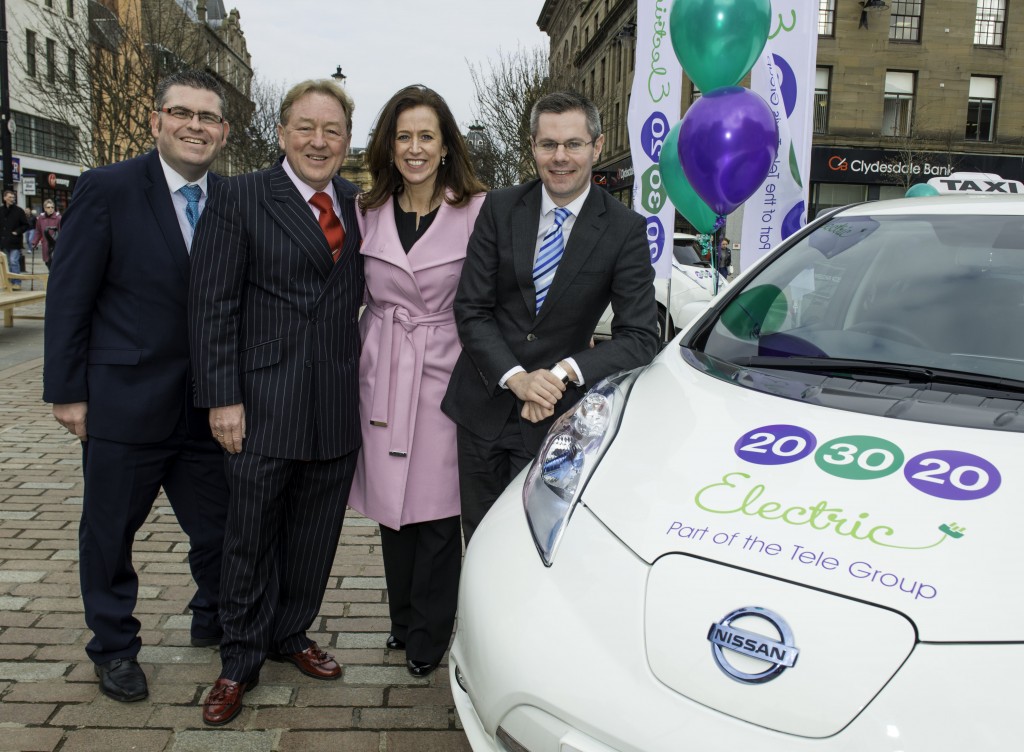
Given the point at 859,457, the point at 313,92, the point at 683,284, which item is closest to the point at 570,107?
the point at 313,92

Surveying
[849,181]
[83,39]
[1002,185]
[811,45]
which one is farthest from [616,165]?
[811,45]

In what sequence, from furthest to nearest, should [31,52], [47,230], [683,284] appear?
[31,52], [47,230], [683,284]

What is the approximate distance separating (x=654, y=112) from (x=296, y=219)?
20.2 feet

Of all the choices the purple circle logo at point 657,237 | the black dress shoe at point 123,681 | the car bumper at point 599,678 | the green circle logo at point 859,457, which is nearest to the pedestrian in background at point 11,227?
the purple circle logo at point 657,237

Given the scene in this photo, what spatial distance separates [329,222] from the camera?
2.67 m

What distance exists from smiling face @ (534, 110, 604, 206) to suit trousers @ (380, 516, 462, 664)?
1.19m

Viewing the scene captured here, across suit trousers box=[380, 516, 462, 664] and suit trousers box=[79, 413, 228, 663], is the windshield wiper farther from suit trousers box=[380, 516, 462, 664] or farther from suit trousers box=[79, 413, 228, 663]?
suit trousers box=[79, 413, 228, 663]

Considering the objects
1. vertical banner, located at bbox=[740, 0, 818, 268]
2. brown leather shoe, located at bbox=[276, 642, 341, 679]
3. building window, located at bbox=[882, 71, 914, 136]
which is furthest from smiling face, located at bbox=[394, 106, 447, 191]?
building window, located at bbox=[882, 71, 914, 136]

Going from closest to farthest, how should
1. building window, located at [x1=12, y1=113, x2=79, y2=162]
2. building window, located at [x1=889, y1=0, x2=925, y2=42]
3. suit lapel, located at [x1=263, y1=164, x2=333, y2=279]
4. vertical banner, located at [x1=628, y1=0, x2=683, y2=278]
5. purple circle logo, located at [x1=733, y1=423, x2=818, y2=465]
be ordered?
purple circle logo, located at [x1=733, y1=423, x2=818, y2=465] < suit lapel, located at [x1=263, y1=164, x2=333, y2=279] < vertical banner, located at [x1=628, y1=0, x2=683, y2=278] < building window, located at [x1=889, y1=0, x2=925, y2=42] < building window, located at [x1=12, y1=113, x2=79, y2=162]

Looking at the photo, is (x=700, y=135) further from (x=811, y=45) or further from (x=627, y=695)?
(x=627, y=695)

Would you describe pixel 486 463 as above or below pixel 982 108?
below

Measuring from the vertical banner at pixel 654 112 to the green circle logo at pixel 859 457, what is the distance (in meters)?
6.19

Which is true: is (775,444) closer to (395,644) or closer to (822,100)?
(395,644)

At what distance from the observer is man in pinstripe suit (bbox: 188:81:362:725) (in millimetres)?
2475
